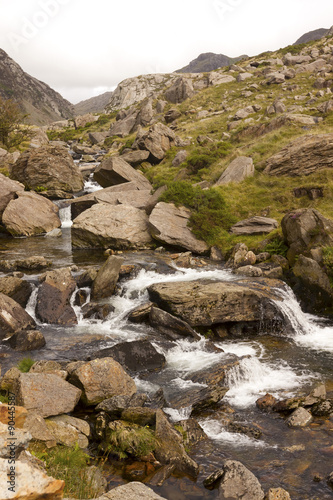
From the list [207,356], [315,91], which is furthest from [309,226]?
[315,91]

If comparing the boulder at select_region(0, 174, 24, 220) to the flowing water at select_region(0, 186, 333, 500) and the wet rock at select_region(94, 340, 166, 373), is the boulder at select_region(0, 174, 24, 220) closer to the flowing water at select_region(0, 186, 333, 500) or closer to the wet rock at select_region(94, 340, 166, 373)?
the flowing water at select_region(0, 186, 333, 500)

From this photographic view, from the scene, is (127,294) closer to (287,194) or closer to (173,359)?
(173,359)

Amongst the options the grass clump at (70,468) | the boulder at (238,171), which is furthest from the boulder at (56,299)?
the boulder at (238,171)

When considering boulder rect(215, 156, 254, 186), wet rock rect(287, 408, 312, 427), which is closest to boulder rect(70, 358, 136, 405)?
wet rock rect(287, 408, 312, 427)

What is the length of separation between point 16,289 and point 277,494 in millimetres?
14034

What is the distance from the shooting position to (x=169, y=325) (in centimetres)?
1530

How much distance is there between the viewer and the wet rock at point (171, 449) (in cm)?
808

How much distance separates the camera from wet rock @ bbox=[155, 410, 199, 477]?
808 centimetres

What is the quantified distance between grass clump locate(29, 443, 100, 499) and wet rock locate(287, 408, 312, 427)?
18.3 ft

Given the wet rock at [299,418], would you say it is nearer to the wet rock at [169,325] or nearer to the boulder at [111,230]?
the wet rock at [169,325]

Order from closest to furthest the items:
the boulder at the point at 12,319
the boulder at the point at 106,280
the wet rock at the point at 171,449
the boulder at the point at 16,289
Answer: the wet rock at the point at 171,449 → the boulder at the point at 12,319 → the boulder at the point at 16,289 → the boulder at the point at 106,280

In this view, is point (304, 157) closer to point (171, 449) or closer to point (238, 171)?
point (238, 171)

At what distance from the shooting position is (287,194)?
2798 cm

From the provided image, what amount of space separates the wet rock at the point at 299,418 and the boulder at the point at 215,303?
610 centimetres
